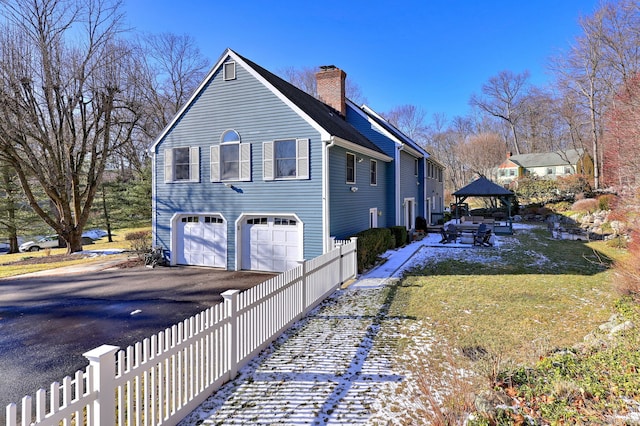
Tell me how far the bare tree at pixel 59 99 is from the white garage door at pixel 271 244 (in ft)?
42.8

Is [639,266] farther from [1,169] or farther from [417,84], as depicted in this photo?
[417,84]

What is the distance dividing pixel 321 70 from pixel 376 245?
10.4m

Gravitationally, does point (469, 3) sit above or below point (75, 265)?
above

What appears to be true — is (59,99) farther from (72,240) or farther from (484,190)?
(484,190)

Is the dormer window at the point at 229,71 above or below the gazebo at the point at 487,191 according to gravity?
above

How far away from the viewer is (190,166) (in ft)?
44.8

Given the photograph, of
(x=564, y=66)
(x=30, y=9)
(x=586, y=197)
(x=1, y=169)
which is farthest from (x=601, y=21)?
(x=1, y=169)

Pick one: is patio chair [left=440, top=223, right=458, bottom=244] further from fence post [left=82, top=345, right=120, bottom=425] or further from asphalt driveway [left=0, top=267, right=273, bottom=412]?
fence post [left=82, top=345, right=120, bottom=425]

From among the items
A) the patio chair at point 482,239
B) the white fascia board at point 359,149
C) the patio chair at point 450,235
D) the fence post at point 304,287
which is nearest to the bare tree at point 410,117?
the patio chair at point 450,235

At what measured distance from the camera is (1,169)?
71.9 feet

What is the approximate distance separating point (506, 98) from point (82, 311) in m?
58.4

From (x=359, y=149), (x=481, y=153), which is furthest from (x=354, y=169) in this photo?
(x=481, y=153)

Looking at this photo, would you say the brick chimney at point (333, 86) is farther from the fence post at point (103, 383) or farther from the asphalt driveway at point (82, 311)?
the fence post at point (103, 383)

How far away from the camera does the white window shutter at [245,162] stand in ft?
40.8
